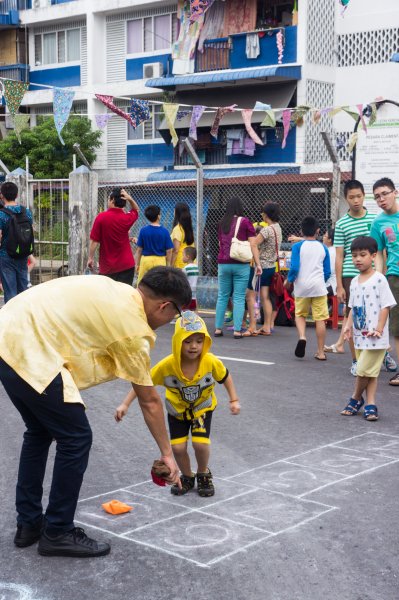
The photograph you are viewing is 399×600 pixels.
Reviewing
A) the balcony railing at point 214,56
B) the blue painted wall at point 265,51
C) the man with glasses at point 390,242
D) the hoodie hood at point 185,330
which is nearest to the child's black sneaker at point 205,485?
the hoodie hood at point 185,330

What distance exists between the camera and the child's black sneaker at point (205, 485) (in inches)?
200

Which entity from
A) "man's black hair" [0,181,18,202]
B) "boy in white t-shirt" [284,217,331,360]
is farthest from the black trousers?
"man's black hair" [0,181,18,202]

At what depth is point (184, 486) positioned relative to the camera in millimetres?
5191

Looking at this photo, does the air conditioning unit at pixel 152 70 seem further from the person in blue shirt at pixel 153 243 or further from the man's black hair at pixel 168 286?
the man's black hair at pixel 168 286

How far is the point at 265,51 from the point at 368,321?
21497 mm

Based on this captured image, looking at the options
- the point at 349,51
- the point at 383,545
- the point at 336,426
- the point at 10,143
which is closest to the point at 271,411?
the point at 336,426

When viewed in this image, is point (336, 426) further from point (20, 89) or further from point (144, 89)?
point (144, 89)

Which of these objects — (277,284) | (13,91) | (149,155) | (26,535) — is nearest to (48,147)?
(149,155)

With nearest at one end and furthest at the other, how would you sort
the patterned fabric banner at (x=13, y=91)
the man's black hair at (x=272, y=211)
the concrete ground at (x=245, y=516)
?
the concrete ground at (x=245, y=516) < the man's black hair at (x=272, y=211) < the patterned fabric banner at (x=13, y=91)

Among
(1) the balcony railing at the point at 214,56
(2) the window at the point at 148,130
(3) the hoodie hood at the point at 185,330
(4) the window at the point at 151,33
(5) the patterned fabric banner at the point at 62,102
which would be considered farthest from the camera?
(2) the window at the point at 148,130

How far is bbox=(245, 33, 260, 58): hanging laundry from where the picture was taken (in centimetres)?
2733

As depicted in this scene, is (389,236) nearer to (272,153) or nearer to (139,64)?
(272,153)

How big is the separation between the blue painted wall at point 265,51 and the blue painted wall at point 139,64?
10.4ft

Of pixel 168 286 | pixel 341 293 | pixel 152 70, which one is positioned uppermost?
pixel 152 70
